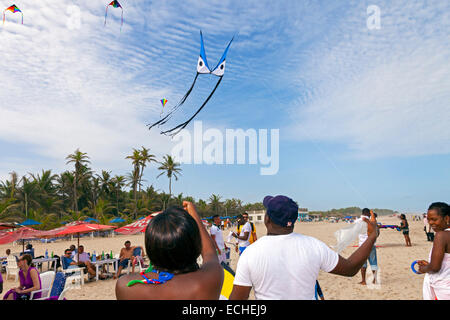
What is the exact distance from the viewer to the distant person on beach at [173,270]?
135 cm

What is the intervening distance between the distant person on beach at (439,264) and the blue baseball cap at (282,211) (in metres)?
1.60

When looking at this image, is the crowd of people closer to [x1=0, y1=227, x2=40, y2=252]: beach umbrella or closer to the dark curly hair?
the dark curly hair

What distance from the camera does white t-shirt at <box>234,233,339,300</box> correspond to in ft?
6.42

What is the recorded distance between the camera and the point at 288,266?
1.96 metres

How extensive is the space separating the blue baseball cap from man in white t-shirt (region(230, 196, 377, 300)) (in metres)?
0.11

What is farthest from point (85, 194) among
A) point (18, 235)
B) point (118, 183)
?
point (18, 235)

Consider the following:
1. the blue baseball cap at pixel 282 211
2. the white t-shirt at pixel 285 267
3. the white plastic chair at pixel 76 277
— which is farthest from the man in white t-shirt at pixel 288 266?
the white plastic chair at pixel 76 277

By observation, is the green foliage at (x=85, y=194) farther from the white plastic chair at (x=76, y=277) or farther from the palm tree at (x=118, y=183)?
the white plastic chair at (x=76, y=277)

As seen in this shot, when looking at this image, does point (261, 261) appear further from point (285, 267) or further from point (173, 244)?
point (173, 244)

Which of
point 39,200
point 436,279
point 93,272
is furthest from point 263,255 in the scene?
point 39,200

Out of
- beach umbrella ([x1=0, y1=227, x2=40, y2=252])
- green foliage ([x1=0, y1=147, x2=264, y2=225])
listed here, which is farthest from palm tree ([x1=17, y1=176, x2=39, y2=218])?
beach umbrella ([x1=0, y1=227, x2=40, y2=252])

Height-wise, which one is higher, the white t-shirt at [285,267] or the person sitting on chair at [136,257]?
the white t-shirt at [285,267]
